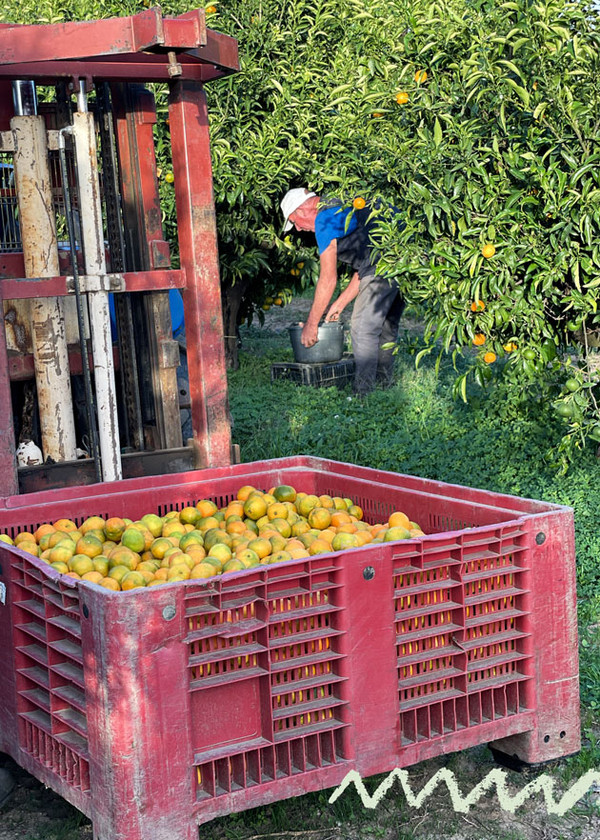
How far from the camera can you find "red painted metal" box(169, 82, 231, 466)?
4.30 meters

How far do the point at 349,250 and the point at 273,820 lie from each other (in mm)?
6029

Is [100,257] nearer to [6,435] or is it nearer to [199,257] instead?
[199,257]

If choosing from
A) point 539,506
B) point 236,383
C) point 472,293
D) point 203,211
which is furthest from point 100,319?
point 236,383

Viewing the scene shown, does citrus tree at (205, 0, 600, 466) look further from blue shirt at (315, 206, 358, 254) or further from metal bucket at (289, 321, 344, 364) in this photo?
metal bucket at (289, 321, 344, 364)

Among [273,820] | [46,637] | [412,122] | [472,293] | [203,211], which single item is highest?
[412,122]

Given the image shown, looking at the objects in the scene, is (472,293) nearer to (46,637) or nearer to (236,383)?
(46,637)

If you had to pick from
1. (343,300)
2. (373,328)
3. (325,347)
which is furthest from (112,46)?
(325,347)

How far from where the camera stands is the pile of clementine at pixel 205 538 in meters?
3.14

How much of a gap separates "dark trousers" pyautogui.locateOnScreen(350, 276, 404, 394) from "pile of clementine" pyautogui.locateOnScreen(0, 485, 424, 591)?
478 centimetres

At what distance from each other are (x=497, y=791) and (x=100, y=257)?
2.40 m

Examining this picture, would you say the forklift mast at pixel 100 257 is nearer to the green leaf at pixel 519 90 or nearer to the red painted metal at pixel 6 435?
the red painted metal at pixel 6 435

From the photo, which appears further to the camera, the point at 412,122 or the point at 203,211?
the point at 412,122

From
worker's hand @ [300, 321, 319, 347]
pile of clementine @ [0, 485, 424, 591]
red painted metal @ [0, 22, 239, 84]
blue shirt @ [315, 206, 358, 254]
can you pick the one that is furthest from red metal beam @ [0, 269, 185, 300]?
blue shirt @ [315, 206, 358, 254]

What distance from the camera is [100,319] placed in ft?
13.9
